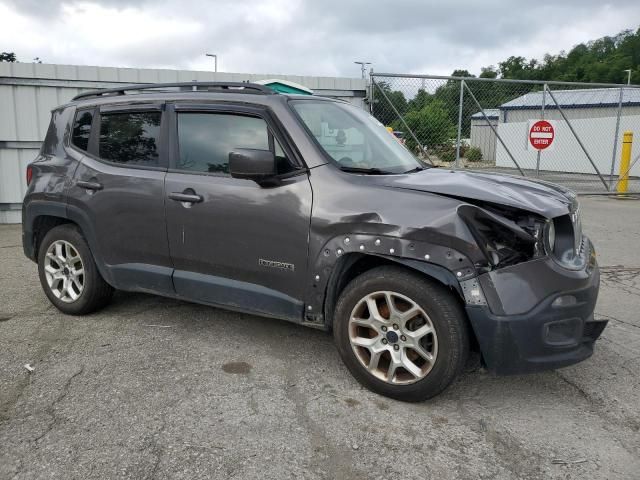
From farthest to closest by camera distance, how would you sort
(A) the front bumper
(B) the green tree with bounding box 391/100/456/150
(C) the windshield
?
(B) the green tree with bounding box 391/100/456/150 < (C) the windshield < (A) the front bumper

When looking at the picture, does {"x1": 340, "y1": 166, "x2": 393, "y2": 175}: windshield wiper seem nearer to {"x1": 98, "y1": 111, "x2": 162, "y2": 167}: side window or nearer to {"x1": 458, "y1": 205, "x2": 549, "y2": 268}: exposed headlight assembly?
{"x1": 458, "y1": 205, "x2": 549, "y2": 268}: exposed headlight assembly

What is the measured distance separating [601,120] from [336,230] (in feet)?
71.9

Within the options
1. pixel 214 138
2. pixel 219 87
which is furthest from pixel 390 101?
pixel 214 138

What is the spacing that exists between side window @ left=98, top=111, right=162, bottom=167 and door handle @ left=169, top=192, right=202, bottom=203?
36cm

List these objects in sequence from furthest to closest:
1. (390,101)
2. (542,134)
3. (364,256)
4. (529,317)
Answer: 1. (542,134)
2. (390,101)
3. (364,256)
4. (529,317)

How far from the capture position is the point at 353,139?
12.7 feet

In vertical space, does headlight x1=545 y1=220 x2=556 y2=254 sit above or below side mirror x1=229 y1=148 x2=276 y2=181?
below

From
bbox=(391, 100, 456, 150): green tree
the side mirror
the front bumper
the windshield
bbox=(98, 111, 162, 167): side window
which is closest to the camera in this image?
the front bumper

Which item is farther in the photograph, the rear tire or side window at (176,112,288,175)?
the rear tire

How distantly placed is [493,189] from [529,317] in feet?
2.57

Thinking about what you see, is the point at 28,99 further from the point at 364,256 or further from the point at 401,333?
the point at 401,333

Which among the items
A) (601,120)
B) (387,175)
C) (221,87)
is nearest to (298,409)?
(387,175)

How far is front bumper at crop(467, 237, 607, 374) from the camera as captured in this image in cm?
279

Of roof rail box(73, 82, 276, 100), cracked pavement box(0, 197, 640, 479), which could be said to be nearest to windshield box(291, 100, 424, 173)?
roof rail box(73, 82, 276, 100)
